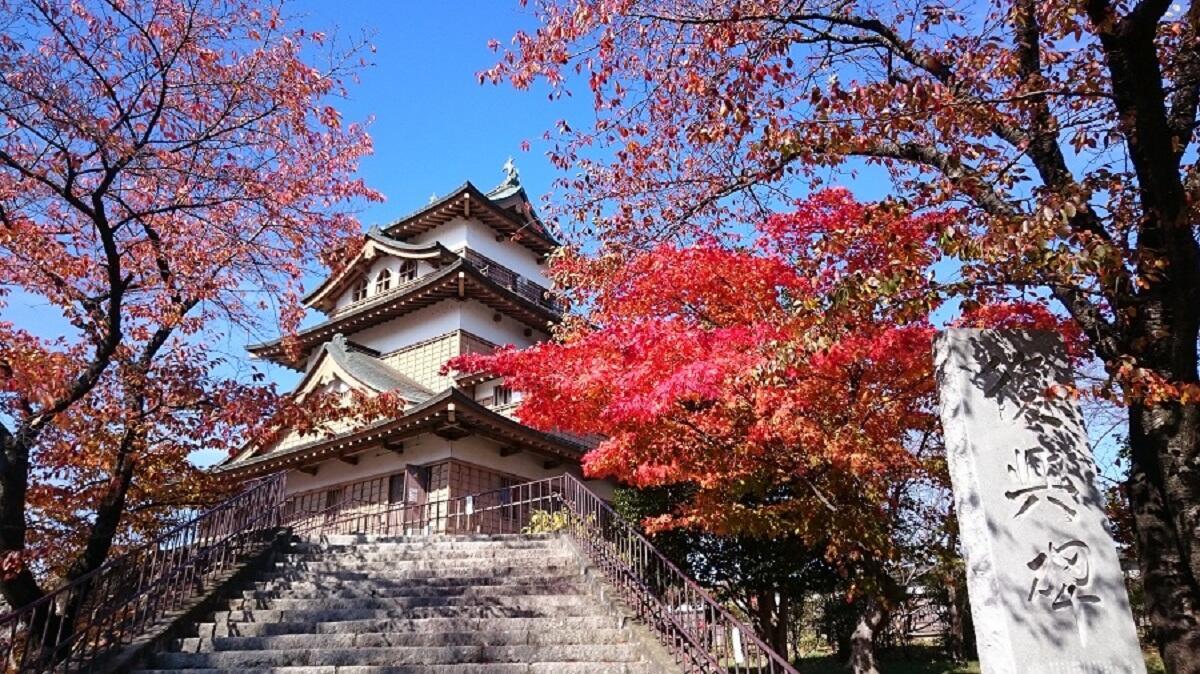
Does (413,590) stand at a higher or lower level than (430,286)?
lower

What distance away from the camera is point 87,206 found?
7977mm

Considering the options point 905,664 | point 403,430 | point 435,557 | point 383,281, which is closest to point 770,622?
point 905,664

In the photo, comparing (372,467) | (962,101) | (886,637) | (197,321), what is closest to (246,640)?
(197,321)

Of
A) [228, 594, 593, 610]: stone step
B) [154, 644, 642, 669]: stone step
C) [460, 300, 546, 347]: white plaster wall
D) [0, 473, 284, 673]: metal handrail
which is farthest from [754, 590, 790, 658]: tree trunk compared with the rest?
[460, 300, 546, 347]: white plaster wall

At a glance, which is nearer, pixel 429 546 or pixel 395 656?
pixel 395 656

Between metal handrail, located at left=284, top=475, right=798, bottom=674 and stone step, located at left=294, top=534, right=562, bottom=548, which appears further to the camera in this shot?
stone step, located at left=294, top=534, right=562, bottom=548

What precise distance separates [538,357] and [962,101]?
27.1 ft

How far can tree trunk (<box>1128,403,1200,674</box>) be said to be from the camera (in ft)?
16.4

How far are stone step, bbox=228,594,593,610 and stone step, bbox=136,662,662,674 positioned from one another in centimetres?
187

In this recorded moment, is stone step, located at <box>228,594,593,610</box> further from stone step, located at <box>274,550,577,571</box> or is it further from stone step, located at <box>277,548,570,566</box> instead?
stone step, located at <box>277,548,570,566</box>

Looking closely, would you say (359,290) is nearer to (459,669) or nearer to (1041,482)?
(459,669)

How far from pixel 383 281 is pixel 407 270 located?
1.18m

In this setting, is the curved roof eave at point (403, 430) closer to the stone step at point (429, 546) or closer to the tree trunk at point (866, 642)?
the stone step at point (429, 546)

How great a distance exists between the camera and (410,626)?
9391 millimetres
